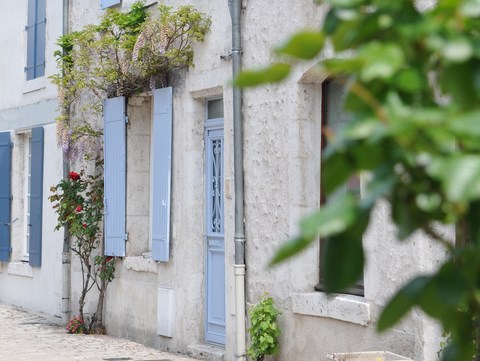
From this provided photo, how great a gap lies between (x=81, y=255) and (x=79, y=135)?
131cm

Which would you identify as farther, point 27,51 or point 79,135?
point 27,51

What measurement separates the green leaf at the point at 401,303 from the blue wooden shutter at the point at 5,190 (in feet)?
43.3

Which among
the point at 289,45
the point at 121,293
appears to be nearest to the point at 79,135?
the point at 121,293

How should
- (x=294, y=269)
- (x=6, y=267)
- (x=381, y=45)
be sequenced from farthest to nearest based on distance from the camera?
(x=6, y=267), (x=294, y=269), (x=381, y=45)

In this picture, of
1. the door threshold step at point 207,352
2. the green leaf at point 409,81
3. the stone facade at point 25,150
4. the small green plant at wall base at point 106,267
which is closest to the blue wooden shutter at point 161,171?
the door threshold step at point 207,352

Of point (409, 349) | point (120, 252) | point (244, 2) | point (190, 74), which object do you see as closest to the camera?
point (409, 349)

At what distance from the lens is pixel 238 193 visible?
8789mm

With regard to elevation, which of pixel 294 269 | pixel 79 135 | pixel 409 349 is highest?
pixel 79 135

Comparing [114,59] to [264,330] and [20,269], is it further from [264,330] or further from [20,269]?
[20,269]

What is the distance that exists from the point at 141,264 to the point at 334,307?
10.9 feet

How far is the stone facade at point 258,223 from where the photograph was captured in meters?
7.20

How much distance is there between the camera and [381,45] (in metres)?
1.27

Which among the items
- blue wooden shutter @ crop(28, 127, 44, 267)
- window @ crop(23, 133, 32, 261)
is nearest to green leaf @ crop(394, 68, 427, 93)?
blue wooden shutter @ crop(28, 127, 44, 267)

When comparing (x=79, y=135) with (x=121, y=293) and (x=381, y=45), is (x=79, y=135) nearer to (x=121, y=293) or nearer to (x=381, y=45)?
(x=121, y=293)
